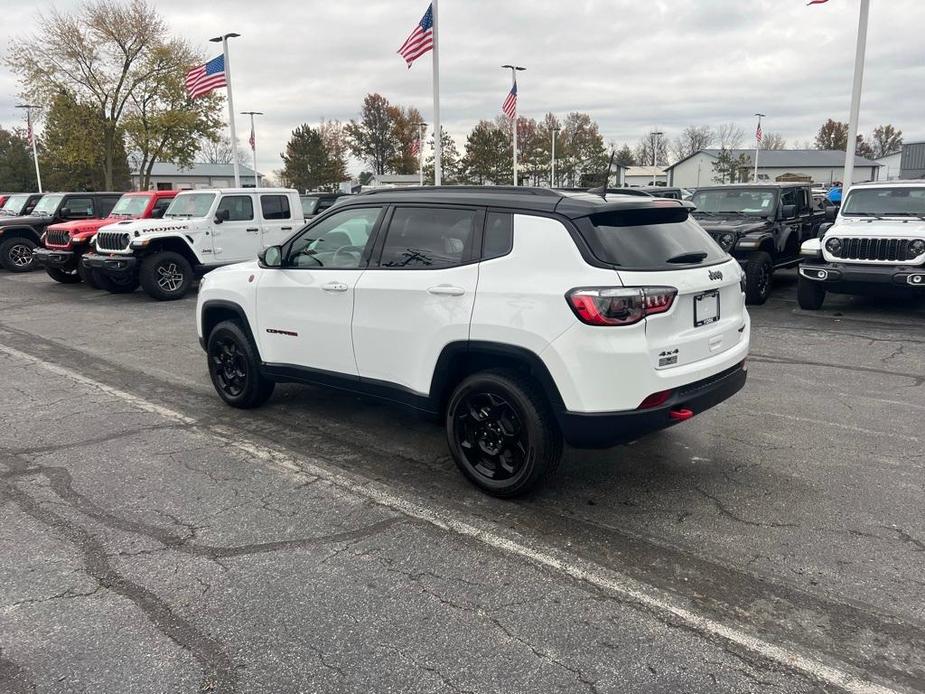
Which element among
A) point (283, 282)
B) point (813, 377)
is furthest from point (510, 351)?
point (813, 377)

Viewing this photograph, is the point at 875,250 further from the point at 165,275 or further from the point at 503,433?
the point at 165,275

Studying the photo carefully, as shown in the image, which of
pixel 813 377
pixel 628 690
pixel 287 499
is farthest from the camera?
pixel 813 377

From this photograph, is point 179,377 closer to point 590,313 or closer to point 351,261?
point 351,261

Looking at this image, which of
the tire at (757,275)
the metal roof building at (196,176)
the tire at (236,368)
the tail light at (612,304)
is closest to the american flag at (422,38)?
the tire at (757,275)

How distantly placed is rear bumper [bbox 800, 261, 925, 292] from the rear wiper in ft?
20.7

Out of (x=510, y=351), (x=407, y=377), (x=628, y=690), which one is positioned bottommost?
(x=628, y=690)

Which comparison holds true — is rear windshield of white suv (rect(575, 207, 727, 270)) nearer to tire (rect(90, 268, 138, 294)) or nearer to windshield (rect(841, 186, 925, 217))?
windshield (rect(841, 186, 925, 217))

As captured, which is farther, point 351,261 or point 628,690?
point 351,261

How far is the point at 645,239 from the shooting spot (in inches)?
151

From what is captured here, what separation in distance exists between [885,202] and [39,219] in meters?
18.2

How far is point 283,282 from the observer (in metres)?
5.14

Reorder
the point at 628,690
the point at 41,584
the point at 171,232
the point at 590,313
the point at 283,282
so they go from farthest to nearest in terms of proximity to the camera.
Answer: the point at 171,232, the point at 283,282, the point at 590,313, the point at 41,584, the point at 628,690

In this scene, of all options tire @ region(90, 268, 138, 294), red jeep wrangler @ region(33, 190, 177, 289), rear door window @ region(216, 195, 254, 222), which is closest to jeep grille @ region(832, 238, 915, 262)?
rear door window @ region(216, 195, 254, 222)

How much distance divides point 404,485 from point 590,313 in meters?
1.67
